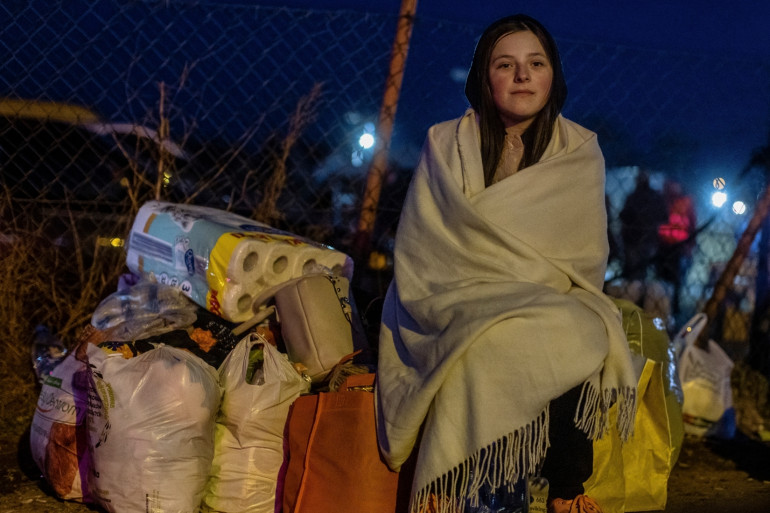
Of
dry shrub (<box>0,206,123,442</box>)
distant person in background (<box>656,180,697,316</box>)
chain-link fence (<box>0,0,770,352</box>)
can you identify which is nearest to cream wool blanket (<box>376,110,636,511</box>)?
chain-link fence (<box>0,0,770,352</box>)

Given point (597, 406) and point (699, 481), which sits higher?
point (597, 406)

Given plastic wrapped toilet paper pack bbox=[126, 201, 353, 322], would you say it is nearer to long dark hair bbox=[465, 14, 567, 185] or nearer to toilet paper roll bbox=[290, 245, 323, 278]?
toilet paper roll bbox=[290, 245, 323, 278]

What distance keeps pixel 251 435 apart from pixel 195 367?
300 millimetres

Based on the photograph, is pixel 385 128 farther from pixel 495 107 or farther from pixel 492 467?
pixel 492 467

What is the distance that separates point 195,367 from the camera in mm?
2820

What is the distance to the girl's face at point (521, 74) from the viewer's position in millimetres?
2701

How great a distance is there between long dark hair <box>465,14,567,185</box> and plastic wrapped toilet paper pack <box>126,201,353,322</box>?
95cm

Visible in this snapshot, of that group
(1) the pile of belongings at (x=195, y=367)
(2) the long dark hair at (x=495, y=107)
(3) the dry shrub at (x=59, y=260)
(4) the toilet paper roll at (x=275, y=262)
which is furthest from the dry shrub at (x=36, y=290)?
(2) the long dark hair at (x=495, y=107)

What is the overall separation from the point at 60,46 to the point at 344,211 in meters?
1.55

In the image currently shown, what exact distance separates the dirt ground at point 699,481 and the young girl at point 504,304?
1237 millimetres

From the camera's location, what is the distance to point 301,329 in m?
3.08

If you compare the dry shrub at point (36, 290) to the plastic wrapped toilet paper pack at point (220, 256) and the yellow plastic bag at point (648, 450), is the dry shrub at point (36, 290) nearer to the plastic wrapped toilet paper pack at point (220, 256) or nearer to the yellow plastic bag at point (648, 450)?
the plastic wrapped toilet paper pack at point (220, 256)

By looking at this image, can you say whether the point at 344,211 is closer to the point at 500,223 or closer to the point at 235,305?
the point at 235,305

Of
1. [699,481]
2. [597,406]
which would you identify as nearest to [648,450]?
[699,481]
